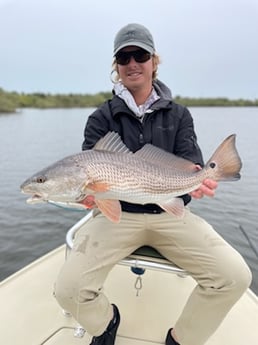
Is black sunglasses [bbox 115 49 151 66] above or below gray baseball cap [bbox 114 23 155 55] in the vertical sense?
below

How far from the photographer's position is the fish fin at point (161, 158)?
7.96 ft

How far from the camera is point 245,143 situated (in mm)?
17750

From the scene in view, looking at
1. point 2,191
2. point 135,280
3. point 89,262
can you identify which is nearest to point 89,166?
point 89,262

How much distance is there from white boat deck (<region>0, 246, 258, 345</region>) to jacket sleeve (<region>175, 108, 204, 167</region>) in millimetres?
1267

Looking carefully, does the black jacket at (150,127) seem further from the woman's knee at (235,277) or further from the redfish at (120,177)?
the woman's knee at (235,277)

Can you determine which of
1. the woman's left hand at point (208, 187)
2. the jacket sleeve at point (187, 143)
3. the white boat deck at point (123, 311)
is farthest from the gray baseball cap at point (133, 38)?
the white boat deck at point (123, 311)

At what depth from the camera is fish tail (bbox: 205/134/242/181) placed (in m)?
2.44

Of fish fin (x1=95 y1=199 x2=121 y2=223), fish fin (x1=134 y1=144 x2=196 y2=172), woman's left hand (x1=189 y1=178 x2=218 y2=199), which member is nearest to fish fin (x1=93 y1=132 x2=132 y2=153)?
fish fin (x1=134 y1=144 x2=196 y2=172)

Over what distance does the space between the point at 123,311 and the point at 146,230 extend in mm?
823

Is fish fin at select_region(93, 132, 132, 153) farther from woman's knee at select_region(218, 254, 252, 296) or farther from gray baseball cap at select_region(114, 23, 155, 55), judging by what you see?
woman's knee at select_region(218, 254, 252, 296)

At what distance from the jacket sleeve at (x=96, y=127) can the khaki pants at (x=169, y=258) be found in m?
0.65

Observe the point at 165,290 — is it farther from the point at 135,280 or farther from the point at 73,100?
the point at 73,100

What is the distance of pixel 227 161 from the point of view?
2453 millimetres

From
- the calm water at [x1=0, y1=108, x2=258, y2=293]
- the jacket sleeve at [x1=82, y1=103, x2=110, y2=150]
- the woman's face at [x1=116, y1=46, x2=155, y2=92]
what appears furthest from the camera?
the calm water at [x1=0, y1=108, x2=258, y2=293]
